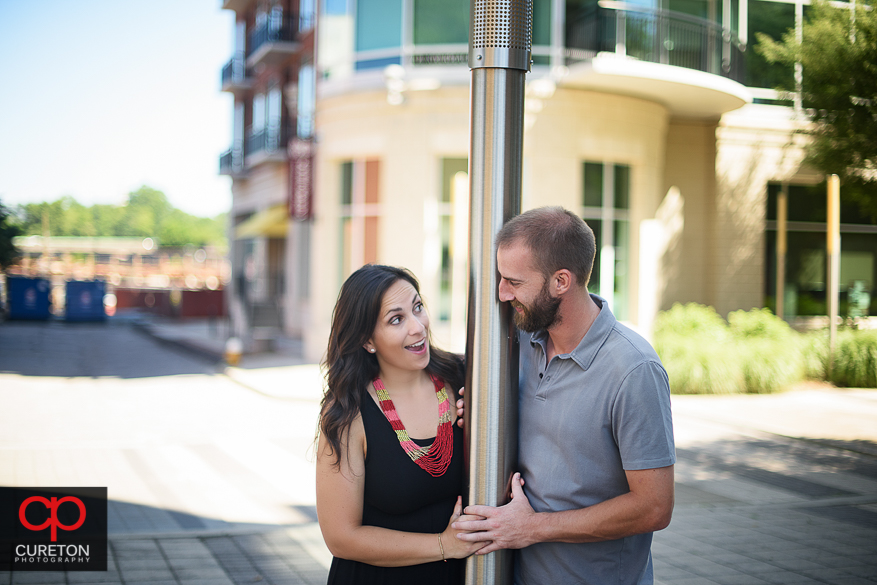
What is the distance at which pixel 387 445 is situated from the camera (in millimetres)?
2611

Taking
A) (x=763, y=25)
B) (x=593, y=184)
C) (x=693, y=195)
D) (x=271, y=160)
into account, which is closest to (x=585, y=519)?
(x=593, y=184)

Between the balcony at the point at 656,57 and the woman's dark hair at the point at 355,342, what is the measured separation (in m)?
14.0

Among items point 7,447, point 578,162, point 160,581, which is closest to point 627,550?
point 160,581

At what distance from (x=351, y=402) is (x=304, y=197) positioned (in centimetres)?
1946

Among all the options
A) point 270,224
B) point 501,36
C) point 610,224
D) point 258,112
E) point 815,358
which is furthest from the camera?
point 258,112

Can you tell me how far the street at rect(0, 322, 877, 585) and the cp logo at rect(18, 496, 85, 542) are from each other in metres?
0.29

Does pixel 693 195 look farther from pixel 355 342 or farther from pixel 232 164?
pixel 232 164

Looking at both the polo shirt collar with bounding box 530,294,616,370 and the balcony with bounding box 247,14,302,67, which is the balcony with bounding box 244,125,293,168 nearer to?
the balcony with bounding box 247,14,302,67

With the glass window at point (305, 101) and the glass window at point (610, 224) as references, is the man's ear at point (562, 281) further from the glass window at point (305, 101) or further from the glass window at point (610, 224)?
the glass window at point (305, 101)

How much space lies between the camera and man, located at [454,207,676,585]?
2170 mm

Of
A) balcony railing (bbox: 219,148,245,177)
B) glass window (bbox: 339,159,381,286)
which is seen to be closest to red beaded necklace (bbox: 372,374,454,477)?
glass window (bbox: 339,159,381,286)

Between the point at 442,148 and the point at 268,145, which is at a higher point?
the point at 268,145

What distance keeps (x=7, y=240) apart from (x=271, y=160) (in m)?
9.54

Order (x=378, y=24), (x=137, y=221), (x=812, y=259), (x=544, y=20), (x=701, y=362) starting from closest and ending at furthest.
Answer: (x=701, y=362) < (x=544, y=20) < (x=378, y=24) < (x=812, y=259) < (x=137, y=221)
